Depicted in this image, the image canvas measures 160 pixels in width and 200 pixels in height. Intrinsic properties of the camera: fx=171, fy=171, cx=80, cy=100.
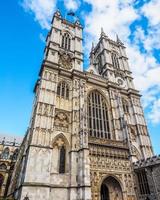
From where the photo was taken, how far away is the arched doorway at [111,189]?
1830cm

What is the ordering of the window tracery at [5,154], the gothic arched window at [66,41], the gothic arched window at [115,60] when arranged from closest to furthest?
the gothic arched window at [66,41] → the gothic arched window at [115,60] → the window tracery at [5,154]

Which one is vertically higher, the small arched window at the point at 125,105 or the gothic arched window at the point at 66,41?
the gothic arched window at the point at 66,41

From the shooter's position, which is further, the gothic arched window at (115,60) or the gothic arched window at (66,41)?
the gothic arched window at (115,60)

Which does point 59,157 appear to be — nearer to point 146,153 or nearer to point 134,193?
point 134,193

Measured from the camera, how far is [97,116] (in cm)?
2427

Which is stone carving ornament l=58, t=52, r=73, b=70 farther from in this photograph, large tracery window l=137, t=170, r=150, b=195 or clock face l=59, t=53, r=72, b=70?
large tracery window l=137, t=170, r=150, b=195

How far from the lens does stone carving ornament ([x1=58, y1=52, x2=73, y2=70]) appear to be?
86.9 feet

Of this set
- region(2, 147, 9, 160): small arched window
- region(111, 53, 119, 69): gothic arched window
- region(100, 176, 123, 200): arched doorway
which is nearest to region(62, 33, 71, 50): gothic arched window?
region(111, 53, 119, 69): gothic arched window

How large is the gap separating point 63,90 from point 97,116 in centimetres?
603

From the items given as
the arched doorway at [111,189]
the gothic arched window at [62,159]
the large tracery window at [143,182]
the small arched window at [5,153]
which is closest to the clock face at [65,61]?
the gothic arched window at [62,159]

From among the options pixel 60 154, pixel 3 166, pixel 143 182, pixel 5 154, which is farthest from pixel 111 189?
pixel 5 154

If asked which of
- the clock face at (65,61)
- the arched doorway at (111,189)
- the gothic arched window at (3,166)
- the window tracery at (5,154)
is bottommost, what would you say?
the arched doorway at (111,189)

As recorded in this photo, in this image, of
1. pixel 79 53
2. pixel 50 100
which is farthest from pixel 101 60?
pixel 50 100

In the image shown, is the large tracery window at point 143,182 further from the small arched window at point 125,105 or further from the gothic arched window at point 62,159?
the small arched window at point 125,105
